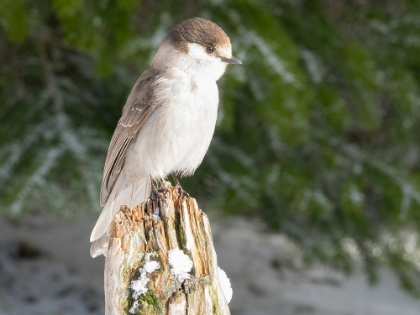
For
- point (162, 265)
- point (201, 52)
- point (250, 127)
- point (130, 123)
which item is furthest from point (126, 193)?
point (250, 127)

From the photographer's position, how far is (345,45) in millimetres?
4590

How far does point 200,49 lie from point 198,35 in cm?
8

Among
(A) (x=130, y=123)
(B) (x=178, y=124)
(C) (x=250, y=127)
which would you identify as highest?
(C) (x=250, y=127)

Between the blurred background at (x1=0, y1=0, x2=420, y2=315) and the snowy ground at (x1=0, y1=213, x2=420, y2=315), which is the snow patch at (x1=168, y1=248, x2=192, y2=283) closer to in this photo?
the blurred background at (x1=0, y1=0, x2=420, y2=315)

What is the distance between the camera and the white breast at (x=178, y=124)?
3402mm

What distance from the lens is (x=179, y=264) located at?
2701mm

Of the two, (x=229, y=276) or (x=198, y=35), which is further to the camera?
(x=229, y=276)

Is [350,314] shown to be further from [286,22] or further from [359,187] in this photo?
[286,22]

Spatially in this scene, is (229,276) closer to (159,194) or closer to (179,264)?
(159,194)

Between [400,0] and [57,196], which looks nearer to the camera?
[57,196]

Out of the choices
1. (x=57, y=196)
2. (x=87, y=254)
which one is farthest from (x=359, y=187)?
(x=87, y=254)

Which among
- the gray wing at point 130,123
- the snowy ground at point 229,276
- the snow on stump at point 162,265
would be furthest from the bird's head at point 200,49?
the snowy ground at point 229,276

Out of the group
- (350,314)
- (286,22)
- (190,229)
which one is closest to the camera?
(190,229)

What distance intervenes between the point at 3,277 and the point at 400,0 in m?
4.31
